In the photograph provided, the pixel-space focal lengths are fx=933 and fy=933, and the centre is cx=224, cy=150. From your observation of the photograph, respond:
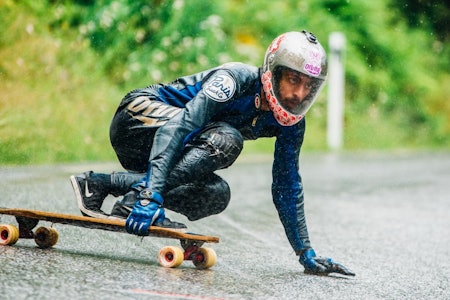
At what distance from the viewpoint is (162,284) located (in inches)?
178

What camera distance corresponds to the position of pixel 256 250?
6609mm

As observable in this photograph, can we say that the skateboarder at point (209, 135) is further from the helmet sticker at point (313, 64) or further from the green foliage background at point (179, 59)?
the green foliage background at point (179, 59)

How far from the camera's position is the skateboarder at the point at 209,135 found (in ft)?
16.4

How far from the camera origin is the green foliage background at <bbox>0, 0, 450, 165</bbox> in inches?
537

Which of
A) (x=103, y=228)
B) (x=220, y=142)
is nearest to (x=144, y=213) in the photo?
(x=103, y=228)

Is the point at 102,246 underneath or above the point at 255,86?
underneath

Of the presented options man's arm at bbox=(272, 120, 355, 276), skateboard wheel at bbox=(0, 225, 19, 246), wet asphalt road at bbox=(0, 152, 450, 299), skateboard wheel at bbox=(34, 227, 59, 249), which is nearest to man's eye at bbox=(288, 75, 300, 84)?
man's arm at bbox=(272, 120, 355, 276)

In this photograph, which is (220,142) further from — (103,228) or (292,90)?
(103,228)

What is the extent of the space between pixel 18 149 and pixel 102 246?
6796 millimetres

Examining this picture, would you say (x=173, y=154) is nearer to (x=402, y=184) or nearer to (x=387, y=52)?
(x=402, y=184)

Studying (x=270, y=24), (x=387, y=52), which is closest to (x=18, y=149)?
(x=270, y=24)

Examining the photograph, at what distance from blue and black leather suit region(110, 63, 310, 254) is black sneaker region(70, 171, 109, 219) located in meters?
0.34

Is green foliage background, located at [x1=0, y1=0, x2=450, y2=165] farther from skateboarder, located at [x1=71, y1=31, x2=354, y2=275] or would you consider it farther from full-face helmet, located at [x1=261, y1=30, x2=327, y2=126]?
full-face helmet, located at [x1=261, y1=30, x2=327, y2=126]

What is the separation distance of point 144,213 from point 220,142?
2.17 ft
